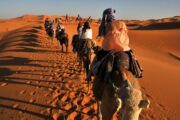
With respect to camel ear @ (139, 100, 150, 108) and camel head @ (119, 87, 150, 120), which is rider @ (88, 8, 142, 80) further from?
camel ear @ (139, 100, 150, 108)

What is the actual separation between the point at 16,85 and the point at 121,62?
6.92 metres

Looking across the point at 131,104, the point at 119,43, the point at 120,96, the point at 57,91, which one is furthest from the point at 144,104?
the point at 57,91

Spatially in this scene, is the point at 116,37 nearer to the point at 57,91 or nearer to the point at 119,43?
the point at 119,43

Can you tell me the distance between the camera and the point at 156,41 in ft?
133

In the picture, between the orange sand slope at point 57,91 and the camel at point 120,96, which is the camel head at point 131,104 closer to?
the camel at point 120,96

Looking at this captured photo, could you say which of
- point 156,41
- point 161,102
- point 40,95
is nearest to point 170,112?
point 161,102

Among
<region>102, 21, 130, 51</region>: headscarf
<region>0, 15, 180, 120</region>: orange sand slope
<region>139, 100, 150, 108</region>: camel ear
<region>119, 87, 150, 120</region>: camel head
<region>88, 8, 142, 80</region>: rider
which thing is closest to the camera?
<region>139, 100, 150, 108</region>: camel ear

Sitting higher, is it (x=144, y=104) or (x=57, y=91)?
(x=144, y=104)

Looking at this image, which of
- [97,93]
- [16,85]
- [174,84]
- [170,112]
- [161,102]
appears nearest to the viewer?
[97,93]

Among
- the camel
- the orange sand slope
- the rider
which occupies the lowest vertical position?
the orange sand slope

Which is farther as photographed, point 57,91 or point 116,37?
point 57,91

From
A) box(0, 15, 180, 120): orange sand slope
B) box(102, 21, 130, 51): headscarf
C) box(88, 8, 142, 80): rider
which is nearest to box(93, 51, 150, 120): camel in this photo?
box(88, 8, 142, 80): rider

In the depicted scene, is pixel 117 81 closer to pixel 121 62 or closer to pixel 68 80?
pixel 121 62

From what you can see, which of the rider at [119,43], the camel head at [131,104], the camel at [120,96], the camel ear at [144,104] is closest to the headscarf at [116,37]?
the rider at [119,43]
